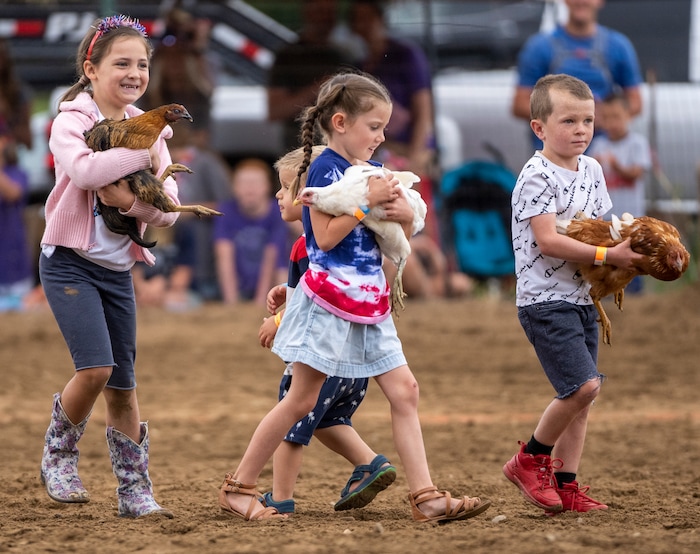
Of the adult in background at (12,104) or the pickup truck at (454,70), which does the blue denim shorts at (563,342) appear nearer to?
the pickup truck at (454,70)

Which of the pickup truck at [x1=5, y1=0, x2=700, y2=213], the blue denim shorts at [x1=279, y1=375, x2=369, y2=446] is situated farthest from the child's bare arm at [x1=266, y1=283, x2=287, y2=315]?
the pickup truck at [x1=5, y1=0, x2=700, y2=213]

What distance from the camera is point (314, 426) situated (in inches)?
175

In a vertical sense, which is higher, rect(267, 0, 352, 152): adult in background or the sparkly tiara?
rect(267, 0, 352, 152): adult in background

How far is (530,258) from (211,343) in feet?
17.7

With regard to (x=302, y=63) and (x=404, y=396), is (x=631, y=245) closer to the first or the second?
(x=404, y=396)

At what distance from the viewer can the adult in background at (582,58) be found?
29.1 ft

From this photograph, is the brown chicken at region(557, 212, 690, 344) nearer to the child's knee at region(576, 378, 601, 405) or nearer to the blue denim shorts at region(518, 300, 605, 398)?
the blue denim shorts at region(518, 300, 605, 398)

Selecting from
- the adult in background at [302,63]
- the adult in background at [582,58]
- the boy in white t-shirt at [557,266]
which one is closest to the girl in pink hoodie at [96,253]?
the boy in white t-shirt at [557,266]

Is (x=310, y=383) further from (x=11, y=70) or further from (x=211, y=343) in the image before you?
(x=11, y=70)

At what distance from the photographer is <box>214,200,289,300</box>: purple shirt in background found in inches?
414

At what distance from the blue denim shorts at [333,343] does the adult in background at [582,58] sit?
5002mm

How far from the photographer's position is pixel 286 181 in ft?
14.8

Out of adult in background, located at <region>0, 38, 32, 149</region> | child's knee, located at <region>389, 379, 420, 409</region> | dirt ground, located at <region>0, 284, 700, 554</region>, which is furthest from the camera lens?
adult in background, located at <region>0, 38, 32, 149</region>

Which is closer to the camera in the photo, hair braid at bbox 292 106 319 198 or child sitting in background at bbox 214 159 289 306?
hair braid at bbox 292 106 319 198
